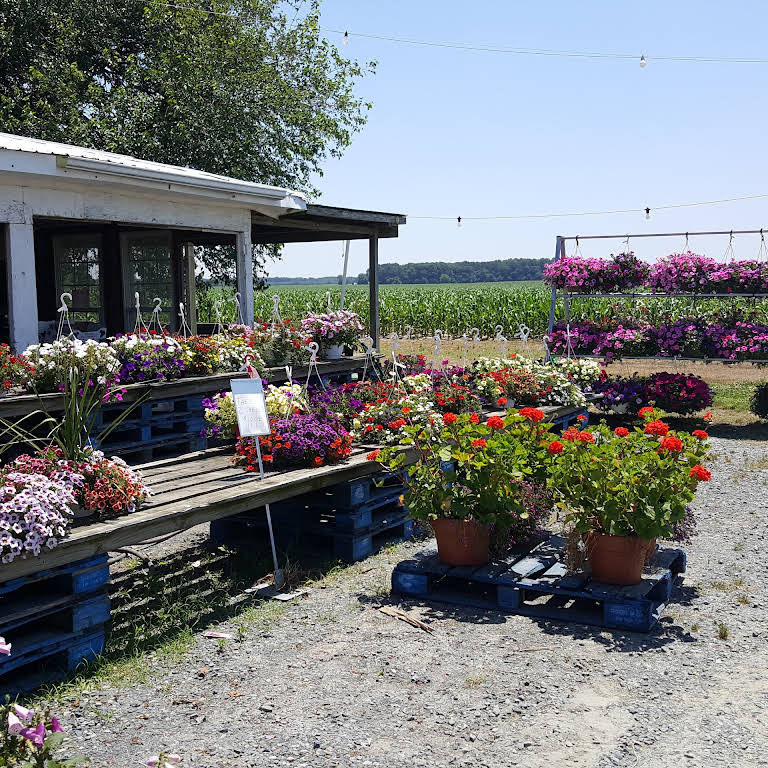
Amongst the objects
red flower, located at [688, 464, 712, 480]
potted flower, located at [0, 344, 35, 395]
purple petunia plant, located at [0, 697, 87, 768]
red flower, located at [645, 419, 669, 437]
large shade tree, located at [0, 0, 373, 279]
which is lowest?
purple petunia plant, located at [0, 697, 87, 768]

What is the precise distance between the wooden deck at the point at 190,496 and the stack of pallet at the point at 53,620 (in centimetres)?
11

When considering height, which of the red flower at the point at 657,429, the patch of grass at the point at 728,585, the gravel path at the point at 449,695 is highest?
the red flower at the point at 657,429

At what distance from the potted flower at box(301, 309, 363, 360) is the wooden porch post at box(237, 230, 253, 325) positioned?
2.29ft

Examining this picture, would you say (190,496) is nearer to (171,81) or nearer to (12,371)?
(12,371)

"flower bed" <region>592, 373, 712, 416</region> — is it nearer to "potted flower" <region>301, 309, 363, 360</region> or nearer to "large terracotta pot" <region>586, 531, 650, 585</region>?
"potted flower" <region>301, 309, 363, 360</region>

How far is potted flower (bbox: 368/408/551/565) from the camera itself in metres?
4.64

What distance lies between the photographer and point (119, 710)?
3.45 metres

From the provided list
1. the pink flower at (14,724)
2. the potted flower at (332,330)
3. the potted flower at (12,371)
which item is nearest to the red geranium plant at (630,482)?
the pink flower at (14,724)

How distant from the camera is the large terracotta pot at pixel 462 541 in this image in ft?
15.6

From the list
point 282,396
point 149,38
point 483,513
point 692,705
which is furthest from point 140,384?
point 149,38

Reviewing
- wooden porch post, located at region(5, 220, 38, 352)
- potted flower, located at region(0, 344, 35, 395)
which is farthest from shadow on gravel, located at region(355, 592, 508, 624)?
wooden porch post, located at region(5, 220, 38, 352)

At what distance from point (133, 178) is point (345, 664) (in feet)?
18.0

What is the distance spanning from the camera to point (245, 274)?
32.3 ft

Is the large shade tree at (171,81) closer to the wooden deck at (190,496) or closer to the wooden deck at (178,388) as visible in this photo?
the wooden deck at (178,388)
